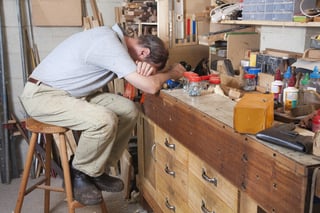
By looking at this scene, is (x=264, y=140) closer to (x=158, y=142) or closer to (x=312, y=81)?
(x=312, y=81)

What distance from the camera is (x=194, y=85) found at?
1.81 m

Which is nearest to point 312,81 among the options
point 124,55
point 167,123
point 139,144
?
point 167,123

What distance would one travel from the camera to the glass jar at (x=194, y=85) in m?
1.77

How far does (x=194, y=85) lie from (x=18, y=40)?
1.88 meters

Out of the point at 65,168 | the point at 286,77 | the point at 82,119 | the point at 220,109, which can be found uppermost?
the point at 286,77

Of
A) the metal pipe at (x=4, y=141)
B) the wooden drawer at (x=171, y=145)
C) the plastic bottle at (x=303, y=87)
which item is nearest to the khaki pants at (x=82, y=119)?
the wooden drawer at (x=171, y=145)

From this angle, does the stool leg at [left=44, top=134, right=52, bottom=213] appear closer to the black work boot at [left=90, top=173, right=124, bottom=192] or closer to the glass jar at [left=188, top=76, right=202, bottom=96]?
the black work boot at [left=90, top=173, right=124, bottom=192]

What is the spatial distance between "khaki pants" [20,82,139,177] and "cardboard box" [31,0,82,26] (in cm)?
121

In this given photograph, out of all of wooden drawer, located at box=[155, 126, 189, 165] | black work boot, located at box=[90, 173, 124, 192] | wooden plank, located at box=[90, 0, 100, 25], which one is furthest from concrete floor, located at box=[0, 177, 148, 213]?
wooden plank, located at box=[90, 0, 100, 25]

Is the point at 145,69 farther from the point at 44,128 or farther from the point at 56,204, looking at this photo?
the point at 56,204

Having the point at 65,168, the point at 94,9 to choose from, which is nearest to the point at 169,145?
the point at 65,168

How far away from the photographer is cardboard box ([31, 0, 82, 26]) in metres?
2.98

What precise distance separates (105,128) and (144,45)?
523 millimetres

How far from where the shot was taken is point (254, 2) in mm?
1853
